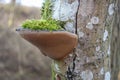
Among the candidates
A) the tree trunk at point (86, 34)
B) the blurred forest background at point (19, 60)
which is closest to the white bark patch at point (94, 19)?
the tree trunk at point (86, 34)

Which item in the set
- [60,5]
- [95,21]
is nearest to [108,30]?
[95,21]

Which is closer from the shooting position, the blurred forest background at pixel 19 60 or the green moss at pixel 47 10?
the green moss at pixel 47 10

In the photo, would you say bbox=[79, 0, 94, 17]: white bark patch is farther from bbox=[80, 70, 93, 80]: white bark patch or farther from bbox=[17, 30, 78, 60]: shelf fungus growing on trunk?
bbox=[80, 70, 93, 80]: white bark patch

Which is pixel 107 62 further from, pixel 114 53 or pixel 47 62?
pixel 47 62

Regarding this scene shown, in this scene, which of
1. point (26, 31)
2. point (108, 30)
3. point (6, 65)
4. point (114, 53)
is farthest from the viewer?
point (6, 65)

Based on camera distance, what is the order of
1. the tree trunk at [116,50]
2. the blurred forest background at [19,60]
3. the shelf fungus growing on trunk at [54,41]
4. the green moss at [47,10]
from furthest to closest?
the blurred forest background at [19,60] < the tree trunk at [116,50] < the green moss at [47,10] < the shelf fungus growing on trunk at [54,41]

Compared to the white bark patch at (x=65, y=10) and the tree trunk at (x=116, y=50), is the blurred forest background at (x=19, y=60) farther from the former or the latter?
the white bark patch at (x=65, y=10)
